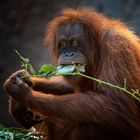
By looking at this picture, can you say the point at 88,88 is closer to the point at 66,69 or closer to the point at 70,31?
the point at 66,69

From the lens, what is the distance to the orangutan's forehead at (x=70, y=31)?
5148mm

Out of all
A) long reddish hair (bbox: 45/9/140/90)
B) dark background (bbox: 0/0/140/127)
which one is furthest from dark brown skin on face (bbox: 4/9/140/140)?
dark background (bbox: 0/0/140/127)

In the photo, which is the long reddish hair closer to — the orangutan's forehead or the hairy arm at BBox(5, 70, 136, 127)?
the orangutan's forehead

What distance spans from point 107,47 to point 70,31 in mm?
397

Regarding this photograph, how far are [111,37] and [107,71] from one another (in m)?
0.34

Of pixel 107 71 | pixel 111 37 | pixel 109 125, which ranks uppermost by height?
pixel 111 37

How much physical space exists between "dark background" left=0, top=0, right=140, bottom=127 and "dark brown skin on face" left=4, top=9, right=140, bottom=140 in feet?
10.4

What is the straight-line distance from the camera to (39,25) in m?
8.93

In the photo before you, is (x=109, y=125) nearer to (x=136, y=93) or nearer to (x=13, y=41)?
(x=136, y=93)

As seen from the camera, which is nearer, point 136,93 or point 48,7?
point 136,93

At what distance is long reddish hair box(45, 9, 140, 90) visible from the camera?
4812mm

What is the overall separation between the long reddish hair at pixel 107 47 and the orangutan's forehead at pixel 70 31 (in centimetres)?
4

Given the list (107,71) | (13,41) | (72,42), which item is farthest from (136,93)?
(13,41)

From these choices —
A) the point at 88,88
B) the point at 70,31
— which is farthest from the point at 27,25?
the point at 88,88
